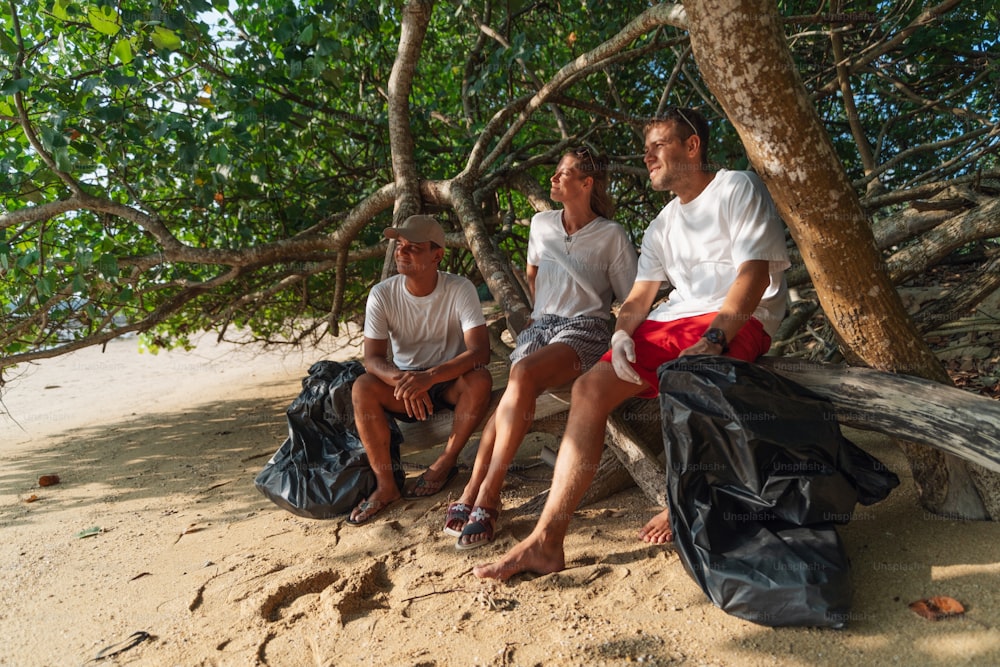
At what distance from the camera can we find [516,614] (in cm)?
231

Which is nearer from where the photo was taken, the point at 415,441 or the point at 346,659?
the point at 346,659

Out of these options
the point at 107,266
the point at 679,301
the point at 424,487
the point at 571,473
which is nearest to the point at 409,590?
the point at 571,473

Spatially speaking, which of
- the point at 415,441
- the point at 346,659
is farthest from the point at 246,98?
the point at 346,659

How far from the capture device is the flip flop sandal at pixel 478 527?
112 inches

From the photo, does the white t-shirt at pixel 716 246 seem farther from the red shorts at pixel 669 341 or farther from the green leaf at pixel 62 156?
the green leaf at pixel 62 156

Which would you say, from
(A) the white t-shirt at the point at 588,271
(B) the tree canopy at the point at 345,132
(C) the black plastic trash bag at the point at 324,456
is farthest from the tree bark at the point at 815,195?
(C) the black plastic trash bag at the point at 324,456

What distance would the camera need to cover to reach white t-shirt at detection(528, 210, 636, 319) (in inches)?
130

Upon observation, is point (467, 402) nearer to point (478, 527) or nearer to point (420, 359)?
point (420, 359)

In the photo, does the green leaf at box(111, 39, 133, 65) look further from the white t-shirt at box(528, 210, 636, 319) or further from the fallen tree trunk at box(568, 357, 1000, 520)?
the fallen tree trunk at box(568, 357, 1000, 520)

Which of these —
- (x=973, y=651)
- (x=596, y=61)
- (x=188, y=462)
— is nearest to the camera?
(x=973, y=651)

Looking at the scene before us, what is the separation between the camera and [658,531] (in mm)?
2762

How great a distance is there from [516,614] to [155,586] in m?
1.64

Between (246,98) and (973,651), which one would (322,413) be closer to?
(246,98)

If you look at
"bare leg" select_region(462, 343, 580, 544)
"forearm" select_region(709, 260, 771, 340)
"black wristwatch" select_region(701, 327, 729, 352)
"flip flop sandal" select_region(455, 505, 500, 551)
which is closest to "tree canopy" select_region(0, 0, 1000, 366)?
"forearm" select_region(709, 260, 771, 340)
